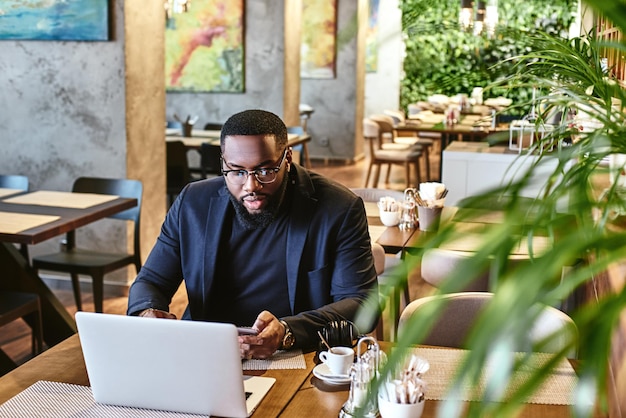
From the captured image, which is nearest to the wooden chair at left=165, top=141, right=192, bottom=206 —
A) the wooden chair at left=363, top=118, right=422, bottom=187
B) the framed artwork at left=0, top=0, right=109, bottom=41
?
the framed artwork at left=0, top=0, right=109, bottom=41

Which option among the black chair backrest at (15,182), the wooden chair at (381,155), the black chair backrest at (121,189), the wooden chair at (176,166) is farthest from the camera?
the wooden chair at (381,155)

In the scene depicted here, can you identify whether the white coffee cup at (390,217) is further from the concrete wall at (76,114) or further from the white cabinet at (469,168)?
the white cabinet at (469,168)

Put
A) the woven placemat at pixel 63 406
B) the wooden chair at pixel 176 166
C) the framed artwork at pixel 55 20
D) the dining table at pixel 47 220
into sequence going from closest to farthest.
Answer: the woven placemat at pixel 63 406 < the dining table at pixel 47 220 < the framed artwork at pixel 55 20 < the wooden chair at pixel 176 166

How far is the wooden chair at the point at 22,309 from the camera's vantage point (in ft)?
11.6

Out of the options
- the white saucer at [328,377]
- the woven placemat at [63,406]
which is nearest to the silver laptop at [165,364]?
the woven placemat at [63,406]

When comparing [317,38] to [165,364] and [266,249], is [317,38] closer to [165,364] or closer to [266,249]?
[266,249]

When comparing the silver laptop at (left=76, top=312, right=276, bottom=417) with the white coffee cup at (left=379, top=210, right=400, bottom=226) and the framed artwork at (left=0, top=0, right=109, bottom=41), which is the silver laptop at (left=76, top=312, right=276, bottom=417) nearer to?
the white coffee cup at (left=379, top=210, right=400, bottom=226)

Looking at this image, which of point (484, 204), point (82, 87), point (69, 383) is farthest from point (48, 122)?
point (484, 204)

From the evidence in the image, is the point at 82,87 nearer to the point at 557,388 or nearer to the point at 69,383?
the point at 69,383

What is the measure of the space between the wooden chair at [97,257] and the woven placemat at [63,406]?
2562 millimetres

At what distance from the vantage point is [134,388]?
1747mm

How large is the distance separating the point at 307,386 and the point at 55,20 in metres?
4.16

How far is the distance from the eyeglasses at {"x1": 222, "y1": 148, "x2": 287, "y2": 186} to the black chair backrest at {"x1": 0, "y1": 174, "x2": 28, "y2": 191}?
276 centimetres

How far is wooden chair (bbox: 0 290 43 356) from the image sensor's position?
3.54m
